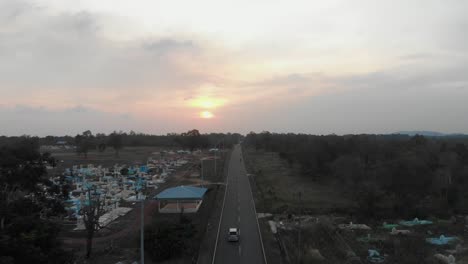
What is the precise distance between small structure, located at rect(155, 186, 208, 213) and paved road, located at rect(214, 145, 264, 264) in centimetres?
270

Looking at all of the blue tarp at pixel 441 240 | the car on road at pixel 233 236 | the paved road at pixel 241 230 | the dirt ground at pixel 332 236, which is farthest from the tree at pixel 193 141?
the blue tarp at pixel 441 240

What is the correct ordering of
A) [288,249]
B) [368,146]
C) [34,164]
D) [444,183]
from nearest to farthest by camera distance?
1. [34,164]
2. [288,249]
3. [444,183]
4. [368,146]

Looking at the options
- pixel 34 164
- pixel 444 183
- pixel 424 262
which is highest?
pixel 34 164

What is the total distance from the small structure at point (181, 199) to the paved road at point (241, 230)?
2702 millimetres

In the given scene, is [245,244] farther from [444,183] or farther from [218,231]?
[444,183]

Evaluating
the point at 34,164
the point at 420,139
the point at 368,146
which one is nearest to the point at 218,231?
the point at 34,164

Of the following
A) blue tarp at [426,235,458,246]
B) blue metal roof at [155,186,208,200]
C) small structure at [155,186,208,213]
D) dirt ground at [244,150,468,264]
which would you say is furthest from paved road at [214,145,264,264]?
blue tarp at [426,235,458,246]

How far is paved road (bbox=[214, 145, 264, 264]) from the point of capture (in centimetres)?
1934

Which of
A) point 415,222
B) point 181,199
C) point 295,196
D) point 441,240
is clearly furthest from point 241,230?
point 415,222

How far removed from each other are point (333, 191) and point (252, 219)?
17513 mm

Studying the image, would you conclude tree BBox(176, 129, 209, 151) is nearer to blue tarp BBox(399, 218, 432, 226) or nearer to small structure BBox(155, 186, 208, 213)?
small structure BBox(155, 186, 208, 213)

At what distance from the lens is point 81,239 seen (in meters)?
23.5

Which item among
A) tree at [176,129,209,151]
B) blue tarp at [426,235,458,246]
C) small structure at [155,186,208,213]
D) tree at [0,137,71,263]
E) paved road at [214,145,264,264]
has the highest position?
tree at [176,129,209,151]

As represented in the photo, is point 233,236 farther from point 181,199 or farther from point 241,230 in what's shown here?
point 181,199
